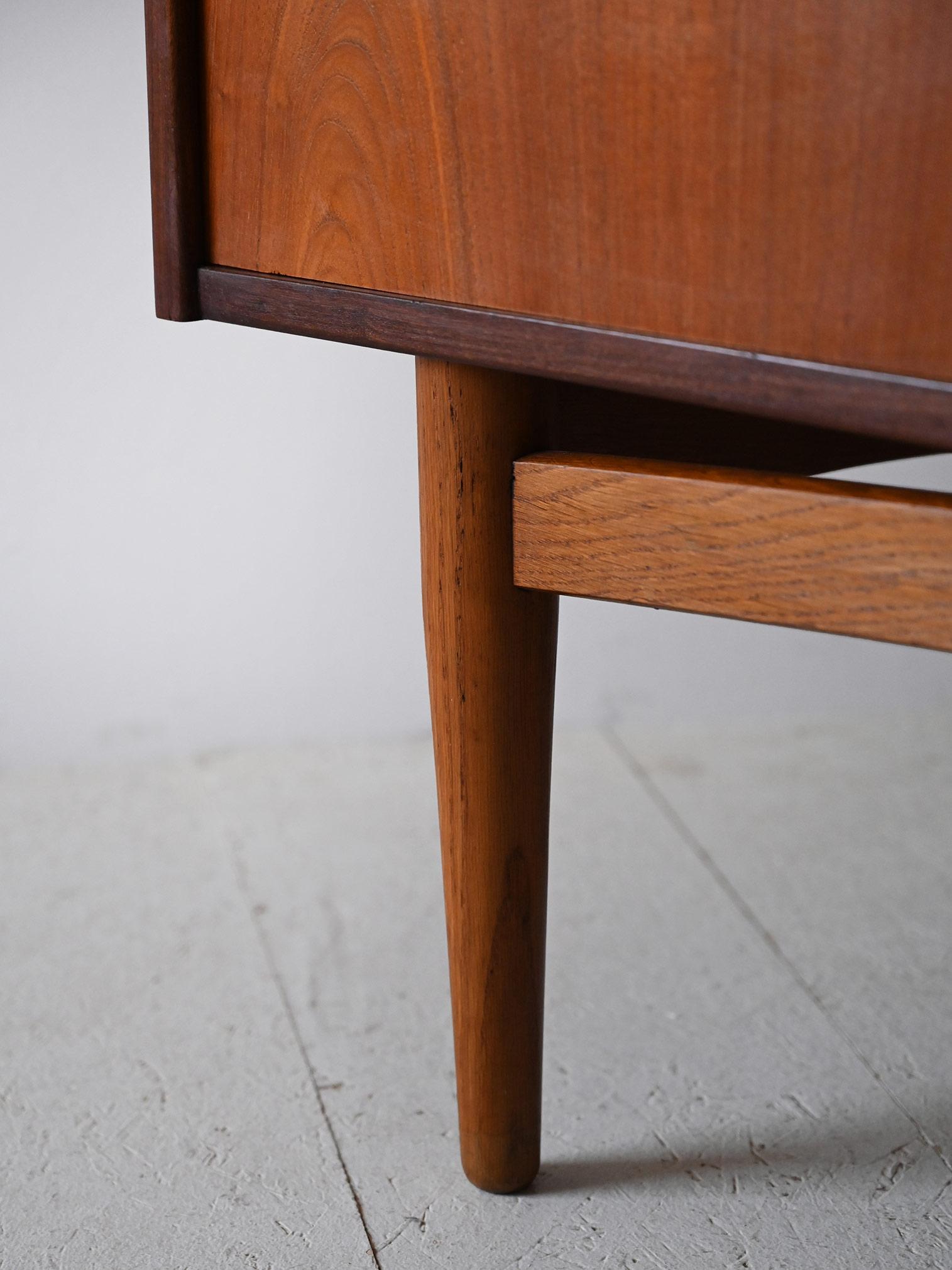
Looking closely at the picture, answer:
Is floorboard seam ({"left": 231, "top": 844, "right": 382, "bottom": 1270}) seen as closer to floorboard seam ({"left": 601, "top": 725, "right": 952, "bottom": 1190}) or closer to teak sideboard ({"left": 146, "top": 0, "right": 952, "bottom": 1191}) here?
teak sideboard ({"left": 146, "top": 0, "right": 952, "bottom": 1191})

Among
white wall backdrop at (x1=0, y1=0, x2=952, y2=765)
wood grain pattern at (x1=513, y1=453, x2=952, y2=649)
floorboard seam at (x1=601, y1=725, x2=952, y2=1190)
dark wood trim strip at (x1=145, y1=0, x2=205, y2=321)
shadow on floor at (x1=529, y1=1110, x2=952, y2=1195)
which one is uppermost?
dark wood trim strip at (x1=145, y1=0, x2=205, y2=321)

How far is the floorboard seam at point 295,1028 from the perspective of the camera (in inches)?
29.1

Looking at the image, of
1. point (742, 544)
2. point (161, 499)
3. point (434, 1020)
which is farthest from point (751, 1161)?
point (161, 499)

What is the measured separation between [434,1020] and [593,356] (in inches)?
22.1

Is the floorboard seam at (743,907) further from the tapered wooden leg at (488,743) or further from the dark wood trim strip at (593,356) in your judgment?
the dark wood trim strip at (593,356)

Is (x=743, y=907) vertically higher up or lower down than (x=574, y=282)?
lower down

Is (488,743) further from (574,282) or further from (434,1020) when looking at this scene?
(434,1020)

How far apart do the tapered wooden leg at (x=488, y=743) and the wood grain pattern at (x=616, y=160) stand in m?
0.08

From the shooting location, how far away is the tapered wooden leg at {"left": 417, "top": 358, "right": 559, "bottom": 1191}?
60 cm

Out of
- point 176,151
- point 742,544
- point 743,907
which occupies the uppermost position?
point 176,151

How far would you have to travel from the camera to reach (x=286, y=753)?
138 centimetres

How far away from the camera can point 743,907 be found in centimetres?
108

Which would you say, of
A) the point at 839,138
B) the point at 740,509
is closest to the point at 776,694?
the point at 740,509

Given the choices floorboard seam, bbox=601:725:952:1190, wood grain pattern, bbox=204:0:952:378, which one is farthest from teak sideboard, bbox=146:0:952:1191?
floorboard seam, bbox=601:725:952:1190
